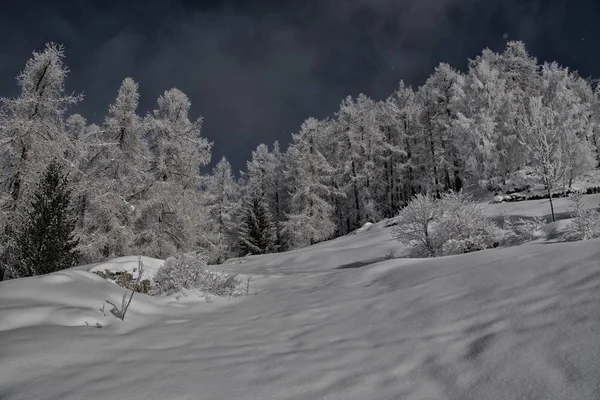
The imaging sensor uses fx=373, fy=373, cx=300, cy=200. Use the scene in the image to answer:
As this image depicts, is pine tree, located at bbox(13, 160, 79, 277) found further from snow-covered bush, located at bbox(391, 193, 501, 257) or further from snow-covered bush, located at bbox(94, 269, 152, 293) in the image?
snow-covered bush, located at bbox(391, 193, 501, 257)

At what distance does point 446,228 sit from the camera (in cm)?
1289

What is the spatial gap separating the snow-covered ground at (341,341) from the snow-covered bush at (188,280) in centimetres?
134

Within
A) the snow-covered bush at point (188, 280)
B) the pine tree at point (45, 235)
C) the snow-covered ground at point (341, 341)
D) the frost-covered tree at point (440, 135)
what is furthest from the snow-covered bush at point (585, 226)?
the frost-covered tree at point (440, 135)

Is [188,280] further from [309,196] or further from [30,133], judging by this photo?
[309,196]

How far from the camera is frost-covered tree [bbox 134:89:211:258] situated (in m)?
18.0

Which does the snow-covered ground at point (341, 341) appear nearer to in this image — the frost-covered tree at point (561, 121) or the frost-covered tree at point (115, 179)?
the frost-covered tree at point (115, 179)

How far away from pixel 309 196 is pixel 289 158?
1138 cm

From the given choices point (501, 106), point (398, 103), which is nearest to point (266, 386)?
point (501, 106)

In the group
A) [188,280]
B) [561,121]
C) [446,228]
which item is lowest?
[188,280]

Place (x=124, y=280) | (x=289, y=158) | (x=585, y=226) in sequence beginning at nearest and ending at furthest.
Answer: (x=124, y=280), (x=585, y=226), (x=289, y=158)

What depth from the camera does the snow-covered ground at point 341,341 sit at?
2709mm

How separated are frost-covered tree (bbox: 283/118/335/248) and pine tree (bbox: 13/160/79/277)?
21.4 metres

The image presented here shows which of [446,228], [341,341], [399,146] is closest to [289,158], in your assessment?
[399,146]

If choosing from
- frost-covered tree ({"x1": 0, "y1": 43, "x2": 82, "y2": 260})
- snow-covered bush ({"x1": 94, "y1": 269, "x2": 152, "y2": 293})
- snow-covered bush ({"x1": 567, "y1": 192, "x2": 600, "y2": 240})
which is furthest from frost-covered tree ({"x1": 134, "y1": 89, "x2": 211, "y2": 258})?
snow-covered bush ({"x1": 567, "y1": 192, "x2": 600, "y2": 240})
